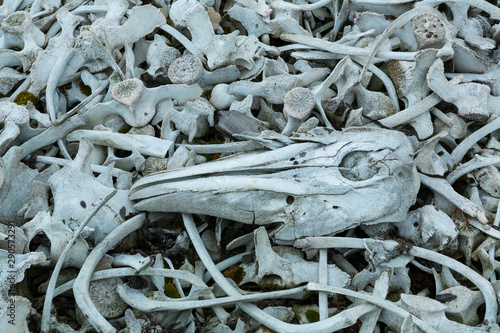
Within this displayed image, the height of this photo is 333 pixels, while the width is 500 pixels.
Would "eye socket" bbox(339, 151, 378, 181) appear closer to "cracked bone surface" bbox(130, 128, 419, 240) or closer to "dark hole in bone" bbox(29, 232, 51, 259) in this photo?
"cracked bone surface" bbox(130, 128, 419, 240)

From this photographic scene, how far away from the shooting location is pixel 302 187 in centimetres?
326

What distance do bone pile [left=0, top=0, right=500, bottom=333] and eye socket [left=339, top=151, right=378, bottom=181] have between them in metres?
0.01

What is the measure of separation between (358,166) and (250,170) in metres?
0.65

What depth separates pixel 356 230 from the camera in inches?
137

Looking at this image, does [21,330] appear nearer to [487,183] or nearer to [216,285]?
[216,285]

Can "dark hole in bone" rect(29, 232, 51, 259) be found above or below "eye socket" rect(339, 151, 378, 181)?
below

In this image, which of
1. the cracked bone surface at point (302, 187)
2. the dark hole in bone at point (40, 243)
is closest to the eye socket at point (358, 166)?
the cracked bone surface at point (302, 187)

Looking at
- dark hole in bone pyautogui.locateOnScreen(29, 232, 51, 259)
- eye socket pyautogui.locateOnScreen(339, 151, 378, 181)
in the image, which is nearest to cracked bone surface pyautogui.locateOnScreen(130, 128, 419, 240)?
eye socket pyautogui.locateOnScreen(339, 151, 378, 181)

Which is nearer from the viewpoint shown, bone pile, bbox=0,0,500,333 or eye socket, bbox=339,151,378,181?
bone pile, bbox=0,0,500,333

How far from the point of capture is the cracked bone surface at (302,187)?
3252mm

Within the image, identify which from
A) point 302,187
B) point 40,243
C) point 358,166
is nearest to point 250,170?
point 302,187

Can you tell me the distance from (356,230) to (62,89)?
232 centimetres

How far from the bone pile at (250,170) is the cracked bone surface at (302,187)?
0.01 m

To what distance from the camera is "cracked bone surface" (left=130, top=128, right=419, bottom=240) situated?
3252 millimetres
